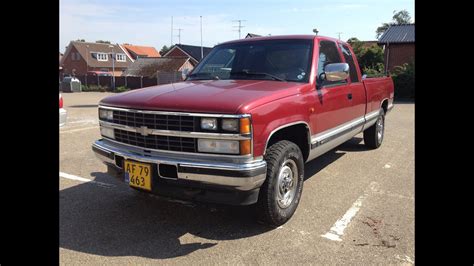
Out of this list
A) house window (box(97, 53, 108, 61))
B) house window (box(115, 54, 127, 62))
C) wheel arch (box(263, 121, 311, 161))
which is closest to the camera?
wheel arch (box(263, 121, 311, 161))

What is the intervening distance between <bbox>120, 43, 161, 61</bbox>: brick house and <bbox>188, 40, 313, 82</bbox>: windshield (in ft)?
218

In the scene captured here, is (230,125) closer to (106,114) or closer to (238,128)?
(238,128)

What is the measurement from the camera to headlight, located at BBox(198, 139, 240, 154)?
3.24m

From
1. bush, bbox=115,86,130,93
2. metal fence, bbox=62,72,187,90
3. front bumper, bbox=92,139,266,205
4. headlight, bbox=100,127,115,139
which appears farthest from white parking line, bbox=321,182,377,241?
bush, bbox=115,86,130,93

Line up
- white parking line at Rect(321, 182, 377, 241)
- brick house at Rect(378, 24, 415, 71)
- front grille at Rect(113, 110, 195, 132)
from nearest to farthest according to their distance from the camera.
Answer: front grille at Rect(113, 110, 195, 132) → white parking line at Rect(321, 182, 377, 241) → brick house at Rect(378, 24, 415, 71)

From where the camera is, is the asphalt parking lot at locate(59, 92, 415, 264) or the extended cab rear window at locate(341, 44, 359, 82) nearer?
the asphalt parking lot at locate(59, 92, 415, 264)

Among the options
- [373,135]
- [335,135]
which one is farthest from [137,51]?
[335,135]

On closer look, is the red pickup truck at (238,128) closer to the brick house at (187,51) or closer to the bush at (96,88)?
the bush at (96,88)

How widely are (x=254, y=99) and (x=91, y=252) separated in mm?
1893

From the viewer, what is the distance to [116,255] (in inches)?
126

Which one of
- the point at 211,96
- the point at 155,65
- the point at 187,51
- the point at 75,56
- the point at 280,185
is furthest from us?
the point at 75,56

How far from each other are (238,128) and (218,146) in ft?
0.79

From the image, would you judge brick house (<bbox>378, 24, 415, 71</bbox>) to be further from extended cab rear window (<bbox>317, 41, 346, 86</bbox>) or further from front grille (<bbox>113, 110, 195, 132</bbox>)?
front grille (<bbox>113, 110, 195, 132</bbox>)

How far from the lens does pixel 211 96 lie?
349 centimetres
